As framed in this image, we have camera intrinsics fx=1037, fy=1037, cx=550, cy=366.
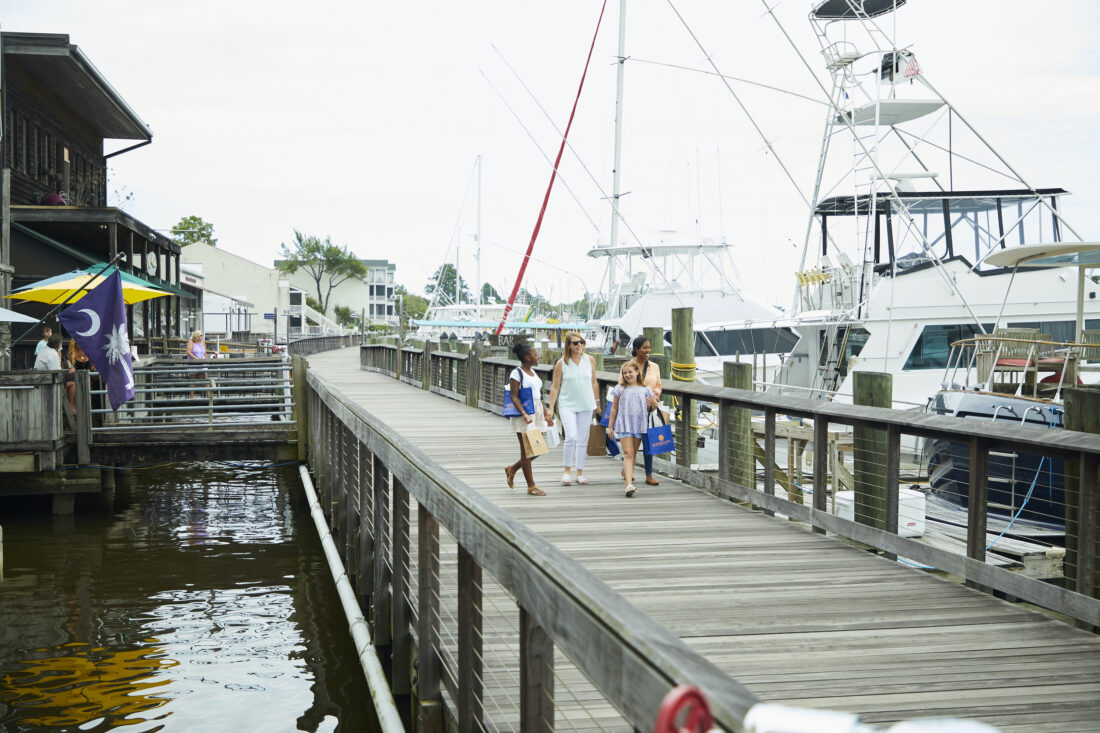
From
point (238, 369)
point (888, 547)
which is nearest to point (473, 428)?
point (238, 369)

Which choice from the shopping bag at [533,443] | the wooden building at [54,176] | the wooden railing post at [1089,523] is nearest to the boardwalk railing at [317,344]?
the wooden building at [54,176]

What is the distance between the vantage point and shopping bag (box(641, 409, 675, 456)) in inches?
430

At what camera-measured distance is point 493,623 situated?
19.6 feet

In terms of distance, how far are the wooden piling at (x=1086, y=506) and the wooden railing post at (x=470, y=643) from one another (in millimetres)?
3274

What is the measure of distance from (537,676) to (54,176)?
103 ft

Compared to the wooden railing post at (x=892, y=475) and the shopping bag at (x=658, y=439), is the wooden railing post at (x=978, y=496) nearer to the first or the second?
the wooden railing post at (x=892, y=475)

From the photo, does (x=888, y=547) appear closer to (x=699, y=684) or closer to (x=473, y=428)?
(x=699, y=684)

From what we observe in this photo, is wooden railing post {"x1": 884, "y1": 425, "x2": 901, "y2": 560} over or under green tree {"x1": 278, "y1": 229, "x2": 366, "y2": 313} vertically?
under

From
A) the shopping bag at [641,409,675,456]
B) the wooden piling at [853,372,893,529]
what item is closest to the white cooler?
the shopping bag at [641,409,675,456]

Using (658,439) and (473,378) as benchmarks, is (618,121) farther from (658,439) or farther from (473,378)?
(658,439)

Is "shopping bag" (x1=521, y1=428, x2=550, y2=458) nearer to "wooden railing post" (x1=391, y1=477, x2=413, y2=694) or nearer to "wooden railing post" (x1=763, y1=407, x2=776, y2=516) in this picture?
"wooden railing post" (x1=763, y1=407, x2=776, y2=516)

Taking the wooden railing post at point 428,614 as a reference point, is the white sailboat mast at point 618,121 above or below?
above

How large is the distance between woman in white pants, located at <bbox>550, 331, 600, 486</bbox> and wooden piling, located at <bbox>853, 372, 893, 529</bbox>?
3.30 metres

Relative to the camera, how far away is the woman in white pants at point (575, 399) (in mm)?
11008
